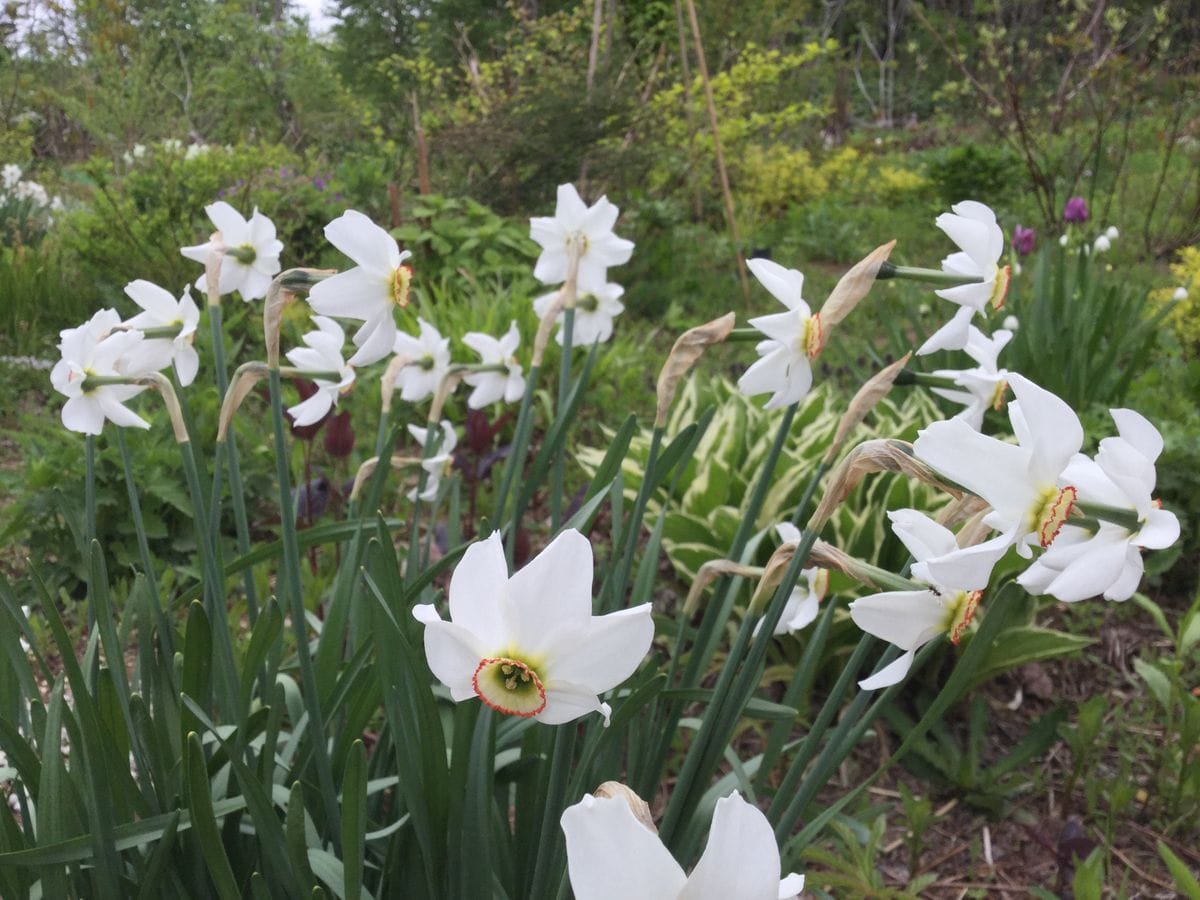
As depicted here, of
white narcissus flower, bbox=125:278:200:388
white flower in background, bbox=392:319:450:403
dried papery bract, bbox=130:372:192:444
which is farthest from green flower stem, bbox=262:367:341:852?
white flower in background, bbox=392:319:450:403

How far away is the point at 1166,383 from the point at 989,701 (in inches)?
58.3

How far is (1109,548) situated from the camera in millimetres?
594

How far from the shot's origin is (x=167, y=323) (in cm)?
119

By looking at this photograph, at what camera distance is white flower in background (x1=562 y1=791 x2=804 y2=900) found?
1.38ft

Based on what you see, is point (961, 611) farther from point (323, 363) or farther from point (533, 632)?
point (323, 363)

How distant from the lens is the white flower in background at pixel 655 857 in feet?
1.38

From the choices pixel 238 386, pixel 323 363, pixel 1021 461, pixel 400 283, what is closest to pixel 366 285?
pixel 400 283

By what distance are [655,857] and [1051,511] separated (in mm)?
317

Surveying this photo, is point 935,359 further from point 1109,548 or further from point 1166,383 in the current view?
point 1109,548

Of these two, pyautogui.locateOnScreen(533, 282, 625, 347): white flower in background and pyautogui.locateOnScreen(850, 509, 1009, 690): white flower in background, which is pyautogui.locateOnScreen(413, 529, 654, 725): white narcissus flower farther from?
pyautogui.locateOnScreen(533, 282, 625, 347): white flower in background

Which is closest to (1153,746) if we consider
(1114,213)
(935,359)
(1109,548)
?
(935,359)

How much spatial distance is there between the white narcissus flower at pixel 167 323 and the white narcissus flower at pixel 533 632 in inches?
28.0

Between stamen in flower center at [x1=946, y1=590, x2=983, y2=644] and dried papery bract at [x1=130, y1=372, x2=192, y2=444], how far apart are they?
0.77 metres

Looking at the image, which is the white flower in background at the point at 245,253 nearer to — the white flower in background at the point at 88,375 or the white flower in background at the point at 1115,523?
the white flower in background at the point at 88,375
